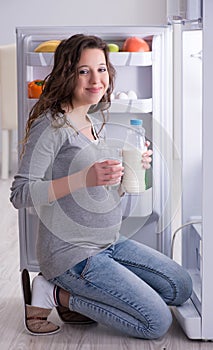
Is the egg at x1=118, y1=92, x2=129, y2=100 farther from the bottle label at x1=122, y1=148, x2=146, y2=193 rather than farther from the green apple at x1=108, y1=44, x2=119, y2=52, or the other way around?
the bottle label at x1=122, y1=148, x2=146, y2=193

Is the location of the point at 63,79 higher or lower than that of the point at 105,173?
higher

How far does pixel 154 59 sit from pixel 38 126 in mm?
554

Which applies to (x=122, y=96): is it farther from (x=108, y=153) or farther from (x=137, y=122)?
(x=108, y=153)

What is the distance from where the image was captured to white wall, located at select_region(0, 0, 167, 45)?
211 inches

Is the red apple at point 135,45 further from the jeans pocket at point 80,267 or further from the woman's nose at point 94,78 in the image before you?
the jeans pocket at point 80,267

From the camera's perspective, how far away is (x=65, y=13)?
5383mm

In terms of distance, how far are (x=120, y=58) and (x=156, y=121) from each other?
21cm

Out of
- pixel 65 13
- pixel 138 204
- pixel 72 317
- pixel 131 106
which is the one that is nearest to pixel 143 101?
pixel 131 106

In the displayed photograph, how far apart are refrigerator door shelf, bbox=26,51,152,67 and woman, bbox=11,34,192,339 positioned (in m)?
0.29

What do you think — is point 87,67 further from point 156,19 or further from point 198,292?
point 156,19

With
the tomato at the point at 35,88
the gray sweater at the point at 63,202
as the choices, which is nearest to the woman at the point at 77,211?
the gray sweater at the point at 63,202

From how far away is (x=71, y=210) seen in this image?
208 centimetres

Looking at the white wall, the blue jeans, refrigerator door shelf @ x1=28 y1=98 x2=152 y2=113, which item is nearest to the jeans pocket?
the blue jeans

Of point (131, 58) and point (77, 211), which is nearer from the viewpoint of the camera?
point (77, 211)
